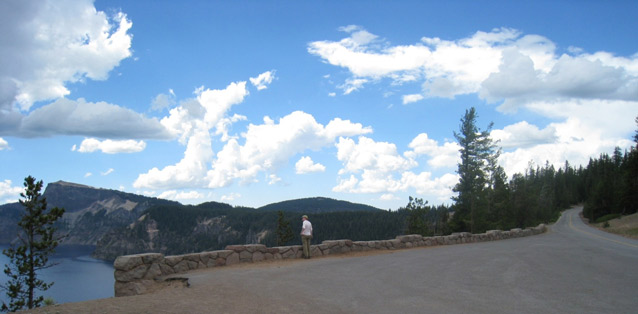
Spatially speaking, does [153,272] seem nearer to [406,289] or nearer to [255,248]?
[255,248]

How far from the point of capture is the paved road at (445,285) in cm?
736

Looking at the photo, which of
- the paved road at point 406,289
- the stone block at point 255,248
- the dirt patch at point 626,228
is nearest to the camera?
the paved road at point 406,289

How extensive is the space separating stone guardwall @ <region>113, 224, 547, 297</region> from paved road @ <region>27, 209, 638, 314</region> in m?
0.82

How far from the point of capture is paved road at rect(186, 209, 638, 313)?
7.36 meters

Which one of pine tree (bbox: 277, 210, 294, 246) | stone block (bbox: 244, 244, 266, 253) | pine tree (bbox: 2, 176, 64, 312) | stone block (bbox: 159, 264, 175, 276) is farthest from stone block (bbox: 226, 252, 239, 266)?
pine tree (bbox: 277, 210, 294, 246)

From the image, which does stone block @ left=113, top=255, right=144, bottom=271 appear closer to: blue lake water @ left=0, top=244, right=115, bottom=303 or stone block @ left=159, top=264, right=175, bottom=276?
stone block @ left=159, top=264, right=175, bottom=276

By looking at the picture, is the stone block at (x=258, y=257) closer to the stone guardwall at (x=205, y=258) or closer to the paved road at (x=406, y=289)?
the stone guardwall at (x=205, y=258)

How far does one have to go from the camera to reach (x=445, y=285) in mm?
9359

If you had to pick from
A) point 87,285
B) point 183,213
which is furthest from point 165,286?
point 183,213

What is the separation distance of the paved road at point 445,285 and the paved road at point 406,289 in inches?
0.7

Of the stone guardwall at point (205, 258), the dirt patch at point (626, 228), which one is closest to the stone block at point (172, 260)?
the stone guardwall at point (205, 258)

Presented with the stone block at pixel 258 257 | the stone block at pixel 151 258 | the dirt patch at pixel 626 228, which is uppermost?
the stone block at pixel 151 258

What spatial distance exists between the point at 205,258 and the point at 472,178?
3510cm

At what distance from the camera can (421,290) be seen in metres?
8.80
